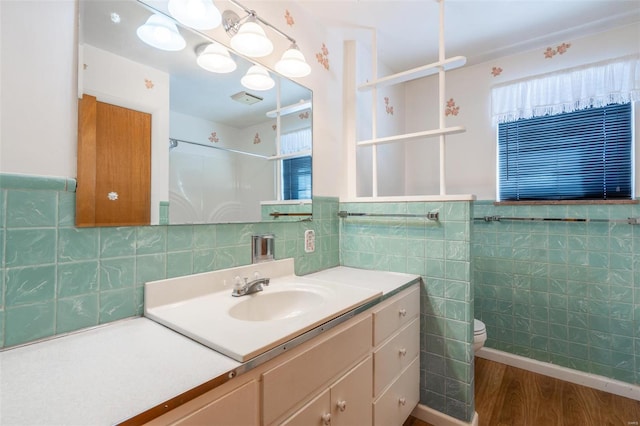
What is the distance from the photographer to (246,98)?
54.6 inches

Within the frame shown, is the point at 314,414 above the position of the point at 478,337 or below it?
above

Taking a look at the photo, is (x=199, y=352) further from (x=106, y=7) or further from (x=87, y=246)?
(x=106, y=7)

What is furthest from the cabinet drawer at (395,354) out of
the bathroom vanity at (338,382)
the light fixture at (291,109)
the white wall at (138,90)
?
the light fixture at (291,109)

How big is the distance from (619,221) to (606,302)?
1.72ft

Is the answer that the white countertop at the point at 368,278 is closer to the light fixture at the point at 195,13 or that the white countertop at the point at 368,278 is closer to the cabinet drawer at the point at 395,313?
the cabinet drawer at the point at 395,313

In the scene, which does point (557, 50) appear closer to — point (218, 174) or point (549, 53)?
point (549, 53)

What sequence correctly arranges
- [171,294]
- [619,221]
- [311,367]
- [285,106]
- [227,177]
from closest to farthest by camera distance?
[311,367], [171,294], [227,177], [285,106], [619,221]

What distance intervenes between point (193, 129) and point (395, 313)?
3.84ft

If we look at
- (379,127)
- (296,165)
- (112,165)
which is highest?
(379,127)

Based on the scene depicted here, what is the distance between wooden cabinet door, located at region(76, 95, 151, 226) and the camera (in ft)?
2.87

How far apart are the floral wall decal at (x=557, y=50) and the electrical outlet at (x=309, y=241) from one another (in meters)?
2.14

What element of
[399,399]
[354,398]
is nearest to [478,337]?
[399,399]

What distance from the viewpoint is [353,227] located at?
185 cm

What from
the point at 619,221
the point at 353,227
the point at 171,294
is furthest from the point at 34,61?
the point at 619,221
